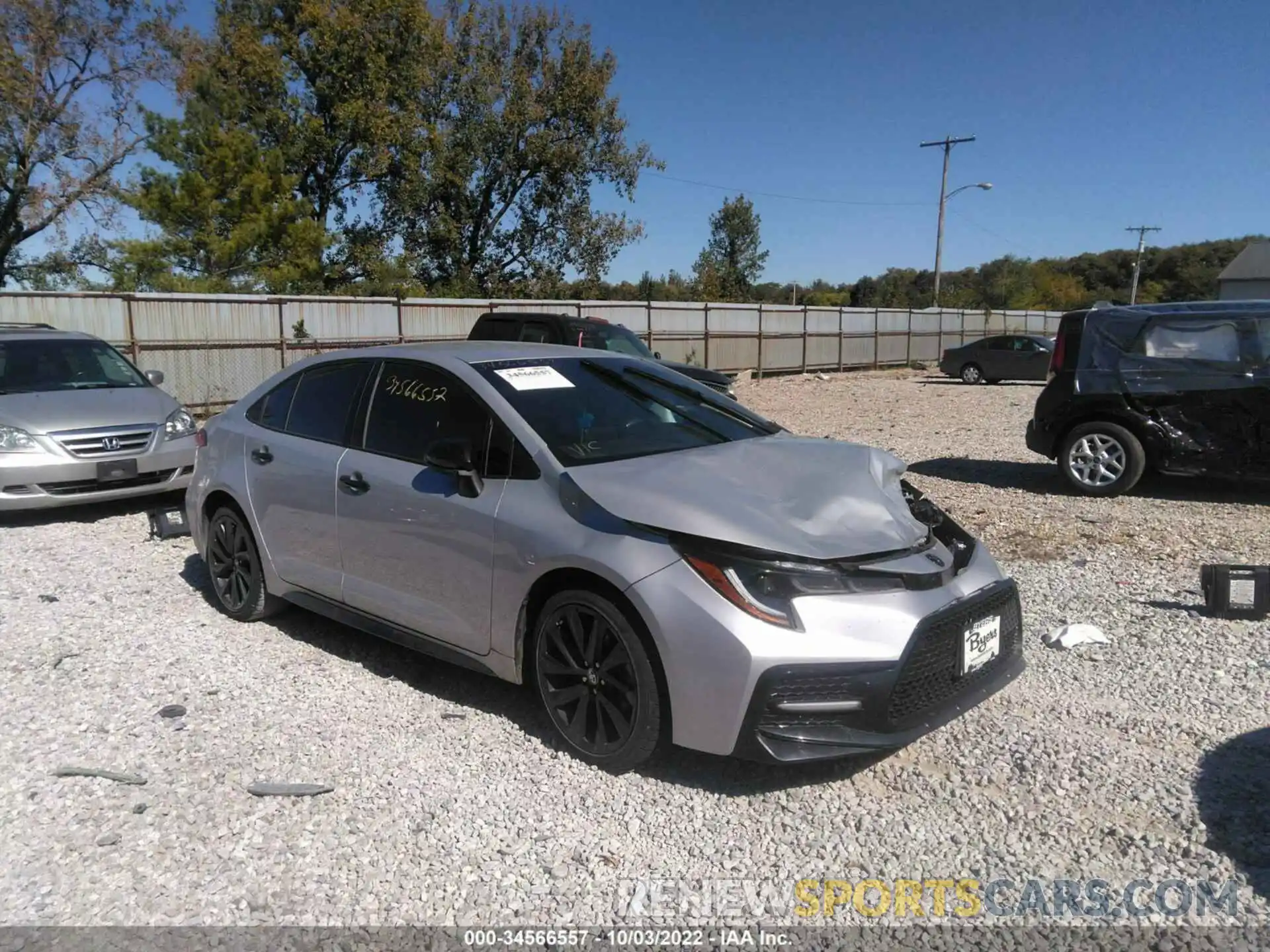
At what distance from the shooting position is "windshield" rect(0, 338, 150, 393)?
27.4ft

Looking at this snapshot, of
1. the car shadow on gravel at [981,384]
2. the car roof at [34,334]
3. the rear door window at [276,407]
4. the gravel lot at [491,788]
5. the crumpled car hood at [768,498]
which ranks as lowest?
the car shadow on gravel at [981,384]

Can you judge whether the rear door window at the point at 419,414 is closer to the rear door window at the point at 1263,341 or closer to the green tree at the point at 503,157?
the rear door window at the point at 1263,341

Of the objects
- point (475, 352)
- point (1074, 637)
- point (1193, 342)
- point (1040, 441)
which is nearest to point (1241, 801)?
point (1074, 637)

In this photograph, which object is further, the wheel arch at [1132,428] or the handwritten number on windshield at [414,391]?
the wheel arch at [1132,428]

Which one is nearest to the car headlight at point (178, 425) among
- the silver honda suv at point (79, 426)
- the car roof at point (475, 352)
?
the silver honda suv at point (79, 426)

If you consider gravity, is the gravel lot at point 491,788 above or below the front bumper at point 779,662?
below

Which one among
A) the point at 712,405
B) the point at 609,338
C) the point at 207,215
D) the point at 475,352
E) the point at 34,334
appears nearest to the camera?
the point at 475,352

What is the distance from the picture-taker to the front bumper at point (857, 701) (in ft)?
10.2

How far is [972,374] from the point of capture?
86.7 feet

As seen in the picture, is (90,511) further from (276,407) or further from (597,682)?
→ (597,682)

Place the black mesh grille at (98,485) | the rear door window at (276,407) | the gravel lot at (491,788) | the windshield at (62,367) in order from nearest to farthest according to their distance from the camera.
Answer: the gravel lot at (491,788), the rear door window at (276,407), the black mesh grille at (98,485), the windshield at (62,367)

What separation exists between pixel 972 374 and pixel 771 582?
25079mm

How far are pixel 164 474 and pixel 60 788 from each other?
16.9 feet

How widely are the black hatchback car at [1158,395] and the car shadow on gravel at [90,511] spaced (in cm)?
812
